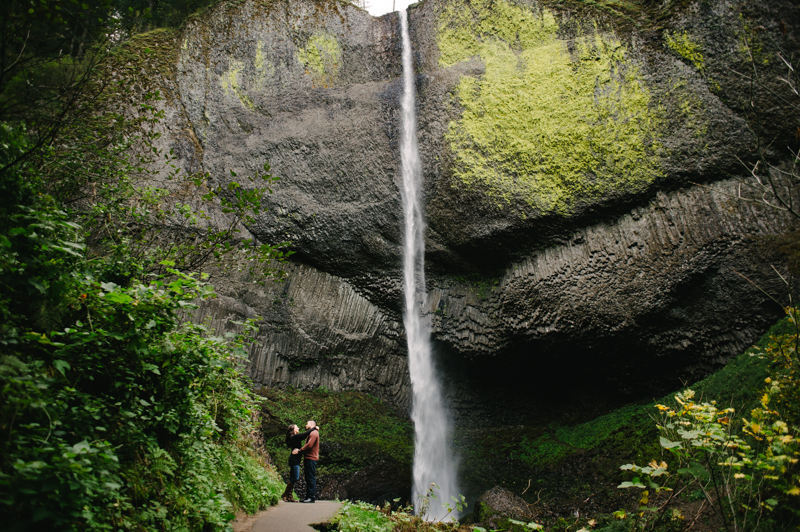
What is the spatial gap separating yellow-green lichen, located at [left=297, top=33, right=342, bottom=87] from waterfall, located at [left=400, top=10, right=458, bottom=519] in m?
2.27

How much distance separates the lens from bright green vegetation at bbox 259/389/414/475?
1098 centimetres

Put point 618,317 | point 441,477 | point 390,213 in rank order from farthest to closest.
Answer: point 390,213 < point 441,477 < point 618,317

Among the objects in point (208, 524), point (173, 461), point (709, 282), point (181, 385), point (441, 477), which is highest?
point (709, 282)

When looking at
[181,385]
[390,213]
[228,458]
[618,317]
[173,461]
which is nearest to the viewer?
[173,461]

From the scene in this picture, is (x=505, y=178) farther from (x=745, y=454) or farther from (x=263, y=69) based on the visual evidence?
(x=745, y=454)

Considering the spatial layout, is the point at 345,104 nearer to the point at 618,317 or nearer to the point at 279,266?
the point at 279,266

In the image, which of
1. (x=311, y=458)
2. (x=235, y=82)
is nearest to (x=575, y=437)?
(x=311, y=458)

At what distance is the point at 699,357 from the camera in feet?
36.2

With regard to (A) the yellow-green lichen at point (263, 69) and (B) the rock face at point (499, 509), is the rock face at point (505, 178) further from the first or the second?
(B) the rock face at point (499, 509)

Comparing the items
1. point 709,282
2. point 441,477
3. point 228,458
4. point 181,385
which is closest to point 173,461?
point 181,385

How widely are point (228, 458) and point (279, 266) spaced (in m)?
8.58

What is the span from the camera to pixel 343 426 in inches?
469

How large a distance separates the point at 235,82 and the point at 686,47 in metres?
12.4

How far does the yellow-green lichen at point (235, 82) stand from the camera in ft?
44.7
